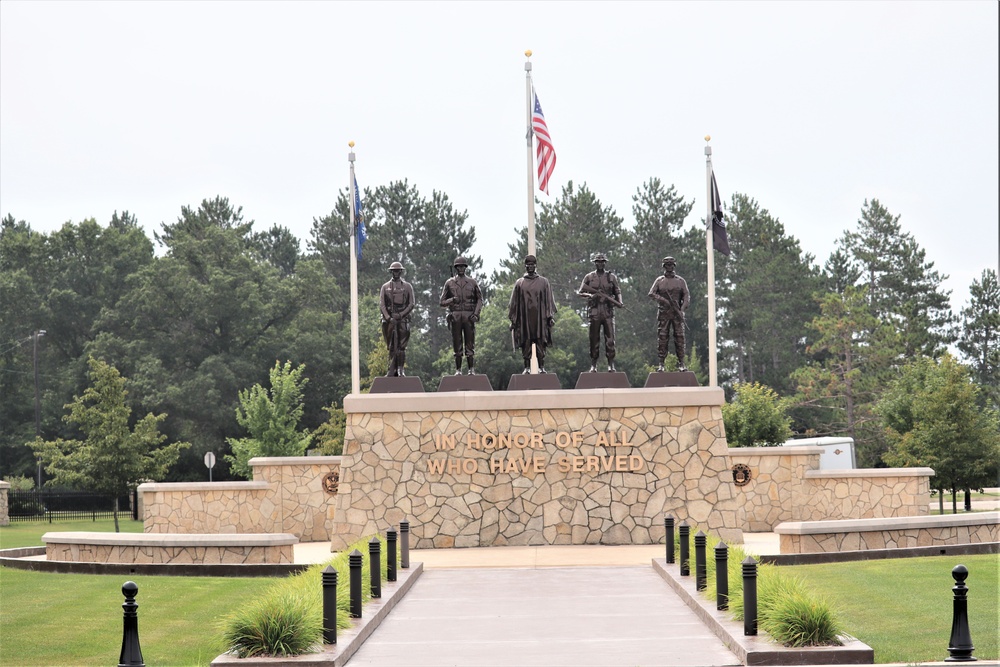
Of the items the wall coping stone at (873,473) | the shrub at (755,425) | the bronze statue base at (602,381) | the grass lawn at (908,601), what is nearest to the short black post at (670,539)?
the grass lawn at (908,601)

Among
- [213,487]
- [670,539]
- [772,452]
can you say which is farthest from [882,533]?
[213,487]

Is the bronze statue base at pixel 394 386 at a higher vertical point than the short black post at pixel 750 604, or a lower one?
higher

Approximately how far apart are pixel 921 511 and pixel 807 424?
38.0 m

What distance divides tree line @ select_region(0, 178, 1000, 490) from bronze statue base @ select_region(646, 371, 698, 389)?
34.5 m

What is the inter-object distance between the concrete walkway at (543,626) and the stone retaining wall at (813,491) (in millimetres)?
9802

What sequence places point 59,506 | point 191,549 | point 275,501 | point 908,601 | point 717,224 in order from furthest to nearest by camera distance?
point 59,506 < point 717,224 < point 275,501 < point 191,549 < point 908,601

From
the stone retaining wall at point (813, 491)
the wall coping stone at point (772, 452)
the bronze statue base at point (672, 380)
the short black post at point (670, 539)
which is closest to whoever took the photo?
the short black post at point (670, 539)

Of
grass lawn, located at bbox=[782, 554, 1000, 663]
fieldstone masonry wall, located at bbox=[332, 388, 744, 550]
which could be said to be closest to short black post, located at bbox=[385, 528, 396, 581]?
grass lawn, located at bbox=[782, 554, 1000, 663]

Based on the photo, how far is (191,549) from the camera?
68.2 ft

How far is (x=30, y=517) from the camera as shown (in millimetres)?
47562

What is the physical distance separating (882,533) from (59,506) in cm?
3671

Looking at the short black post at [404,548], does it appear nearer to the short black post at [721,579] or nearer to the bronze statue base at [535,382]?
the bronze statue base at [535,382]

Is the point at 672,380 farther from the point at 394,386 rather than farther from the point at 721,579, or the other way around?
the point at 721,579

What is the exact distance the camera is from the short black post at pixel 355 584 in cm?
1327
